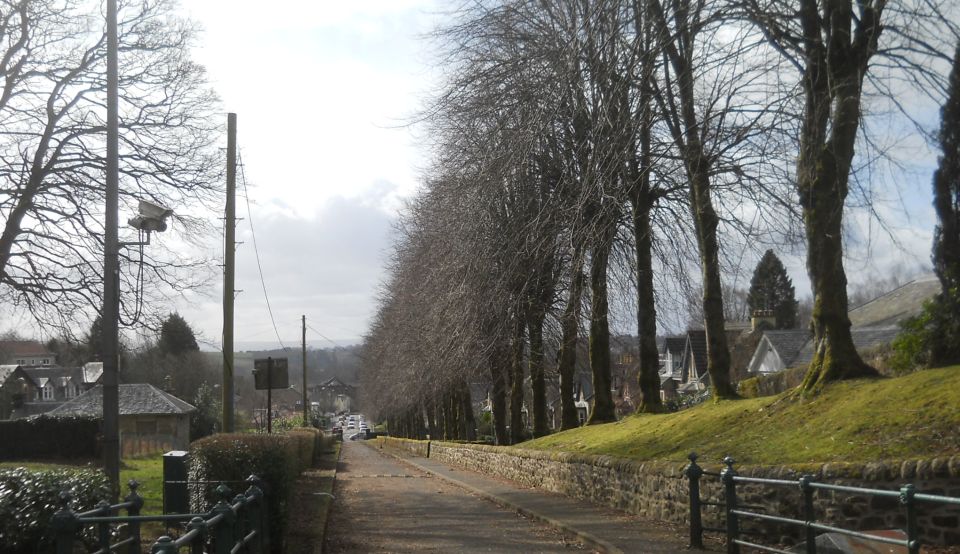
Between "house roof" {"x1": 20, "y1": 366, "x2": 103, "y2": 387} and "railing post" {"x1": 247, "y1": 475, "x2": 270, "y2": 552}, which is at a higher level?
"house roof" {"x1": 20, "y1": 366, "x2": 103, "y2": 387}

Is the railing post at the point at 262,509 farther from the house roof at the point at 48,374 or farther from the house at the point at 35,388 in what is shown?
the house roof at the point at 48,374

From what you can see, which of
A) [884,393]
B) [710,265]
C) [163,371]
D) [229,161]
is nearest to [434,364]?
[229,161]

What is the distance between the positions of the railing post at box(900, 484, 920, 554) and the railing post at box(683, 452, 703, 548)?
4031mm

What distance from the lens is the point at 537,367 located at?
28188 mm

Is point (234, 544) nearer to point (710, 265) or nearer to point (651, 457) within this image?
point (651, 457)

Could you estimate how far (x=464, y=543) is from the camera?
1252 cm

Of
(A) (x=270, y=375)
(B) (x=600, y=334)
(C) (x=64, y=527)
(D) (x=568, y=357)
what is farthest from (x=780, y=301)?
(C) (x=64, y=527)

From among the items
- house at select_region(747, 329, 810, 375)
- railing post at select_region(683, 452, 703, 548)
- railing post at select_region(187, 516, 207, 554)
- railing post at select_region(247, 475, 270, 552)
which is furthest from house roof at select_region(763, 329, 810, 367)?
railing post at select_region(187, 516, 207, 554)

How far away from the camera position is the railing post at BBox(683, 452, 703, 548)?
10.7 metres

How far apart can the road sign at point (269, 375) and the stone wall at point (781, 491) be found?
7.76 m

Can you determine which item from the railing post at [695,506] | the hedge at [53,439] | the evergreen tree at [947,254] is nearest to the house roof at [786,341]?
the hedge at [53,439]

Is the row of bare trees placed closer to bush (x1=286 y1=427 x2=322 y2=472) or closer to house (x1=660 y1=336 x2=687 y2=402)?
bush (x1=286 y1=427 x2=322 y2=472)

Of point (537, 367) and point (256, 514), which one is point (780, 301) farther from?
point (256, 514)

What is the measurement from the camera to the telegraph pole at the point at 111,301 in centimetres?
1162
